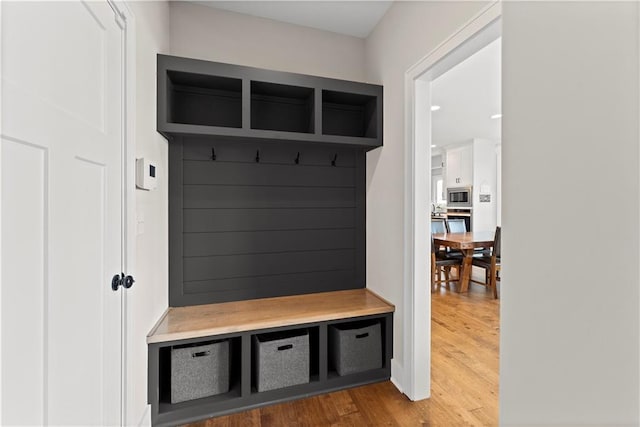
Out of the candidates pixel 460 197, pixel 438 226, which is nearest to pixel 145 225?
pixel 438 226

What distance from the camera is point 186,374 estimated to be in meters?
1.78

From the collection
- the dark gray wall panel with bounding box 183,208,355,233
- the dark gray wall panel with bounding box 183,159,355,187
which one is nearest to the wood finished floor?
the dark gray wall panel with bounding box 183,208,355,233

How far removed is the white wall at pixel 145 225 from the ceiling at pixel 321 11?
575mm

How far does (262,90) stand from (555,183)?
2.09 m

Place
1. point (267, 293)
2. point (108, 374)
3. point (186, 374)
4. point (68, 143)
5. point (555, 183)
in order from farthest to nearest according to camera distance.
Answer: point (267, 293) → point (186, 374) → point (108, 374) → point (68, 143) → point (555, 183)

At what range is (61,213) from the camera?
0.95 metres

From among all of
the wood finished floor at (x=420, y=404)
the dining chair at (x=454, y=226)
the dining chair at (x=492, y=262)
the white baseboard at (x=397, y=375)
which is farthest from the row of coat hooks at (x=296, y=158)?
the dining chair at (x=454, y=226)

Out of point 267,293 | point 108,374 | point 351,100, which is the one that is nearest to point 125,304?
point 108,374

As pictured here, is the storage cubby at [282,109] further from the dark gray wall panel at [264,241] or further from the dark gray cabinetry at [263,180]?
the dark gray wall panel at [264,241]

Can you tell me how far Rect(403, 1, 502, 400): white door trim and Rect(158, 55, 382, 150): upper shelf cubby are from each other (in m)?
0.37

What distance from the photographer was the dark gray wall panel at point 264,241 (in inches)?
86.0

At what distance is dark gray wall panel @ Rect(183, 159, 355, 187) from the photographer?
2.17 meters

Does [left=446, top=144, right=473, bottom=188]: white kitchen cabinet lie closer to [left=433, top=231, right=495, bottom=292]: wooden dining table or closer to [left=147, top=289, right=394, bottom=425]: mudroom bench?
[left=433, top=231, right=495, bottom=292]: wooden dining table

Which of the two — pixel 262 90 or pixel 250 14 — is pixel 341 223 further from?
pixel 250 14
